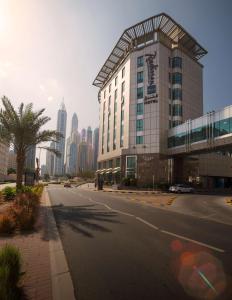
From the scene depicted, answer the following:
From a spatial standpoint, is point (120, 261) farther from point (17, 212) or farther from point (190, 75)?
point (190, 75)

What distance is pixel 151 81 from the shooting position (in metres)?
56.0

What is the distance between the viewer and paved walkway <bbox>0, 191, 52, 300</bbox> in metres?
4.19

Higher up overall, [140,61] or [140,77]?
[140,61]

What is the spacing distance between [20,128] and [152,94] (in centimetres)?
3970


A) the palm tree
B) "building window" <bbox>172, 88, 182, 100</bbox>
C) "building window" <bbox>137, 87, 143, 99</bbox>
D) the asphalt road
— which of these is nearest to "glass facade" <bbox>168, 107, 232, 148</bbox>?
"building window" <bbox>172, 88, 182, 100</bbox>

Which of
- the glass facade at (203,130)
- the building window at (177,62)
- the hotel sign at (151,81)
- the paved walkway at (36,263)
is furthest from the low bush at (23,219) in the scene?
the building window at (177,62)

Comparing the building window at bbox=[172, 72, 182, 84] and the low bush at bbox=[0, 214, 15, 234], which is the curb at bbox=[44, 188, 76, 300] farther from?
the building window at bbox=[172, 72, 182, 84]

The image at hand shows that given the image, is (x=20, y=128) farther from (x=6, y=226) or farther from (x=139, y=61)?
(x=139, y=61)

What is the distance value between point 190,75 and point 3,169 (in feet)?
325

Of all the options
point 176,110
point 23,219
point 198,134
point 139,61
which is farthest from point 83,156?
point 23,219

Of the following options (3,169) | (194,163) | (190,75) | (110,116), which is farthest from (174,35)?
(3,169)

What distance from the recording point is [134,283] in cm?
464

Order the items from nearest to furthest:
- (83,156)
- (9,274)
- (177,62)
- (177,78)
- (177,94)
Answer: (9,274)
(177,94)
(177,78)
(177,62)
(83,156)

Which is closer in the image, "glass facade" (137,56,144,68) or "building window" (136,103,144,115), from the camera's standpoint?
"building window" (136,103,144,115)
